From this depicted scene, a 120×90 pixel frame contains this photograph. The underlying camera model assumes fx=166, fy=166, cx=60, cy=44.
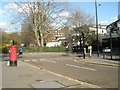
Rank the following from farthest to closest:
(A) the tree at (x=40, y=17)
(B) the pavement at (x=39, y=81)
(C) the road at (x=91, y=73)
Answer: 1. (A) the tree at (x=40, y=17)
2. (C) the road at (x=91, y=73)
3. (B) the pavement at (x=39, y=81)

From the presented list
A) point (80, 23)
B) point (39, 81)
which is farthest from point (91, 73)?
point (80, 23)

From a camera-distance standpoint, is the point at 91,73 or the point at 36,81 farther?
the point at 91,73

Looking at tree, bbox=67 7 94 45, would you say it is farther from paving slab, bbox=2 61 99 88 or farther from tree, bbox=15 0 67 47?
paving slab, bbox=2 61 99 88

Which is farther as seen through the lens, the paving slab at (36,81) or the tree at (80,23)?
the tree at (80,23)

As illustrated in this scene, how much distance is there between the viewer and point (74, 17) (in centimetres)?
4703

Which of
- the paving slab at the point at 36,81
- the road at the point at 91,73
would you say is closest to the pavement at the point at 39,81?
the paving slab at the point at 36,81

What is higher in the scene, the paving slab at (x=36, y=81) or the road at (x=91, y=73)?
the paving slab at (x=36, y=81)

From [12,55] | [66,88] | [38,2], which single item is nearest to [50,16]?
[38,2]

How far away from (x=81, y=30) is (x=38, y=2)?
1419 cm

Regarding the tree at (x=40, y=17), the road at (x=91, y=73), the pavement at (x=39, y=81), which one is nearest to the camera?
the pavement at (x=39, y=81)

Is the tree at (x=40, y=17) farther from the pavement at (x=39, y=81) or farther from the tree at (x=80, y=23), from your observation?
the pavement at (x=39, y=81)

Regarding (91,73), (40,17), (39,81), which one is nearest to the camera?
(39,81)

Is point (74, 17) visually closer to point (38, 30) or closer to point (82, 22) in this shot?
point (82, 22)

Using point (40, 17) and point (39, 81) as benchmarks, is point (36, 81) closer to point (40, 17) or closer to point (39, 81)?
point (39, 81)
